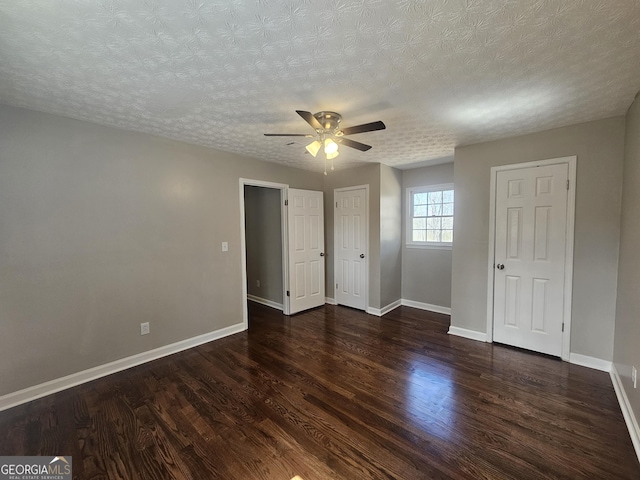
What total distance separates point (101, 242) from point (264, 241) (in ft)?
8.29

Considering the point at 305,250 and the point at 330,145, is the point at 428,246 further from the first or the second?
the point at 330,145

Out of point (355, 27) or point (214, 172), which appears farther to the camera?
point (214, 172)

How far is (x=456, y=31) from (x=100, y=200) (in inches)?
123

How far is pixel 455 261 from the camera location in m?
3.43

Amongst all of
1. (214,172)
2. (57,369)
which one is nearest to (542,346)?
(214,172)

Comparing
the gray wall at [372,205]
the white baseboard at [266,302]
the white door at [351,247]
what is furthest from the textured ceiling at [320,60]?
the white baseboard at [266,302]

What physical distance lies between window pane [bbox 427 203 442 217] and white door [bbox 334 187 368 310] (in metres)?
1.14

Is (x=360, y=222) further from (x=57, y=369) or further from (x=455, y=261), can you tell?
(x=57, y=369)

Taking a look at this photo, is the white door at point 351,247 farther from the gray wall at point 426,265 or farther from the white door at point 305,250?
the gray wall at point 426,265

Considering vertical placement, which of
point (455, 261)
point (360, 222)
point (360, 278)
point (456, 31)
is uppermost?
point (456, 31)

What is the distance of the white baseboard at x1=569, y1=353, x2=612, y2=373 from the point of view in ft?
8.34

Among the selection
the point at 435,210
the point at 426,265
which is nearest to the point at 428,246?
the point at 426,265

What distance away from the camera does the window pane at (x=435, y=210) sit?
436 cm

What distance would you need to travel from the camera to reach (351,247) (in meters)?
4.54
